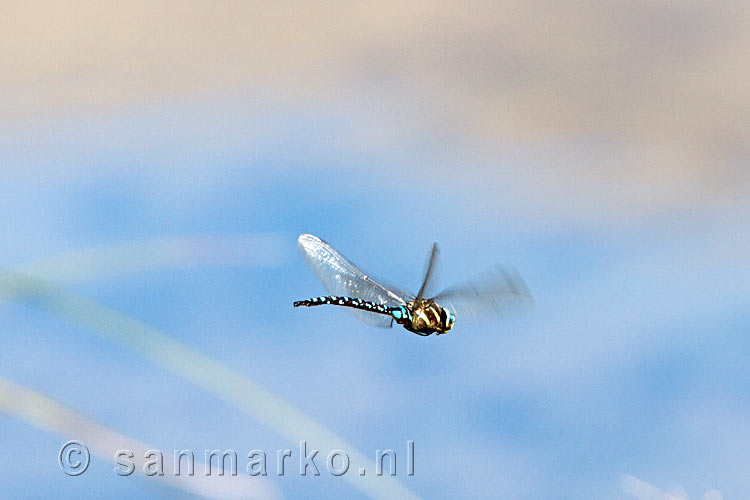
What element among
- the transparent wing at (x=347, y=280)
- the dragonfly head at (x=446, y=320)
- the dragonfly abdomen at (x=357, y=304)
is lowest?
the dragonfly head at (x=446, y=320)

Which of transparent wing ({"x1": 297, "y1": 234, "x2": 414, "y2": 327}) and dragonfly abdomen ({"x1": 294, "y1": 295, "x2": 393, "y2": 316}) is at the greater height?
transparent wing ({"x1": 297, "y1": 234, "x2": 414, "y2": 327})

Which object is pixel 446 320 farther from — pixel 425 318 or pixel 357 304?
pixel 357 304

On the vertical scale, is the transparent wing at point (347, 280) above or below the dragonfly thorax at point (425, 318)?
above

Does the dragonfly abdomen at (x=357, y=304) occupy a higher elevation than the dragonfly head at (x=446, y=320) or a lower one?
higher

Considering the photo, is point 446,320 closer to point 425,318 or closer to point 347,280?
point 425,318

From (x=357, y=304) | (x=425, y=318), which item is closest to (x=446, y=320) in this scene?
(x=425, y=318)
